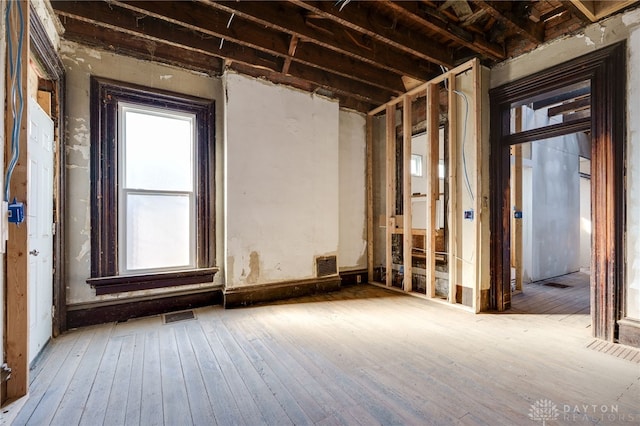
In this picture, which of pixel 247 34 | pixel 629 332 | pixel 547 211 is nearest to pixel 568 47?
pixel 629 332

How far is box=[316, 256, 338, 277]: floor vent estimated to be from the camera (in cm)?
429

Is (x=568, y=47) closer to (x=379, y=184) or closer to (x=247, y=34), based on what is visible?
(x=379, y=184)

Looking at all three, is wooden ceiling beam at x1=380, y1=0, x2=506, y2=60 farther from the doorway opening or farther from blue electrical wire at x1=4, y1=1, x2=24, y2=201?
blue electrical wire at x1=4, y1=1, x2=24, y2=201

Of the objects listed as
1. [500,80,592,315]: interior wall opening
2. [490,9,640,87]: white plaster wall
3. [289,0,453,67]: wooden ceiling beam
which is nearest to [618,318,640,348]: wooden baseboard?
[500,80,592,315]: interior wall opening

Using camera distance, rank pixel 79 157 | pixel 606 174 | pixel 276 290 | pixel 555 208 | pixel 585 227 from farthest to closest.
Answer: pixel 585 227 < pixel 555 208 < pixel 276 290 < pixel 79 157 < pixel 606 174

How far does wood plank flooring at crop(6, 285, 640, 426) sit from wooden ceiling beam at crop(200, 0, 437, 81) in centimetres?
293

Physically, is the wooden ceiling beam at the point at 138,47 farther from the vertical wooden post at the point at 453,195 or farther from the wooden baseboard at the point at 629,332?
the wooden baseboard at the point at 629,332

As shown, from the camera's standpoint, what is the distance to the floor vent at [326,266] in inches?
169

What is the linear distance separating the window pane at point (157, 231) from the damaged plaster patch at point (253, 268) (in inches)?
29.6

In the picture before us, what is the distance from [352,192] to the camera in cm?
485

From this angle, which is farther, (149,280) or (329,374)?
(149,280)

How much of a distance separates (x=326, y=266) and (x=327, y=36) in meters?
2.94

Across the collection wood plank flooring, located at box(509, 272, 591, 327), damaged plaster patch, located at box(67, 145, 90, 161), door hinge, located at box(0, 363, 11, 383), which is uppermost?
damaged plaster patch, located at box(67, 145, 90, 161)

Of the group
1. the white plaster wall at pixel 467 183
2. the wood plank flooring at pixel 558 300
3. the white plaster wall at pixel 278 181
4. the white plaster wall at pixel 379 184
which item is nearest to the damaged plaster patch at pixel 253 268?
the white plaster wall at pixel 278 181
